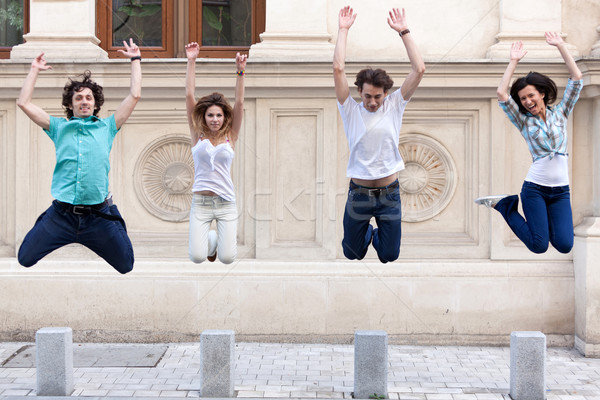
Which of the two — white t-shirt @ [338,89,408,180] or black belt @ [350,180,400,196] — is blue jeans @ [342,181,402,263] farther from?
white t-shirt @ [338,89,408,180]

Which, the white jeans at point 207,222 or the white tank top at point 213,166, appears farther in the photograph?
the white jeans at point 207,222

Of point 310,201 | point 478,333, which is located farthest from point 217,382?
point 478,333

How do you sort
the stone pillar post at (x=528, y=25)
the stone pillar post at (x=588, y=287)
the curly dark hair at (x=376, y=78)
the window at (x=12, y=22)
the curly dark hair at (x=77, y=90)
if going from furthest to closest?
1. the window at (x=12, y=22)
2. the stone pillar post at (x=528, y=25)
3. the stone pillar post at (x=588, y=287)
4. the curly dark hair at (x=77, y=90)
5. the curly dark hair at (x=376, y=78)

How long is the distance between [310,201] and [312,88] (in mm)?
2021

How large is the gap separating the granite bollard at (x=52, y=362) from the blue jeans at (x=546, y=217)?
6.18 meters

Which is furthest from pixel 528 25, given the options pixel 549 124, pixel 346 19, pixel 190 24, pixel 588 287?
pixel 346 19

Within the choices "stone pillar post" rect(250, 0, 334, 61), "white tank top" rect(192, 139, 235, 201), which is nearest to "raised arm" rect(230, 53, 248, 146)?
"white tank top" rect(192, 139, 235, 201)

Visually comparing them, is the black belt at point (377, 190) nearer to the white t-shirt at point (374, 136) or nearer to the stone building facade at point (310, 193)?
the white t-shirt at point (374, 136)

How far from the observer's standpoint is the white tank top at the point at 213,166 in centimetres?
787

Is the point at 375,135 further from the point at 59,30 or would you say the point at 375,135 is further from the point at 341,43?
the point at 59,30

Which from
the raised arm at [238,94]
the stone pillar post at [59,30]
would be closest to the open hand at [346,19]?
the raised arm at [238,94]

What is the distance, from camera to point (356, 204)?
8.05m

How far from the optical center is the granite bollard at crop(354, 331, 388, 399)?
10172mm

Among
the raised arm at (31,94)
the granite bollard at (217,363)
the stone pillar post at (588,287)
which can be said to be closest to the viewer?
the raised arm at (31,94)
